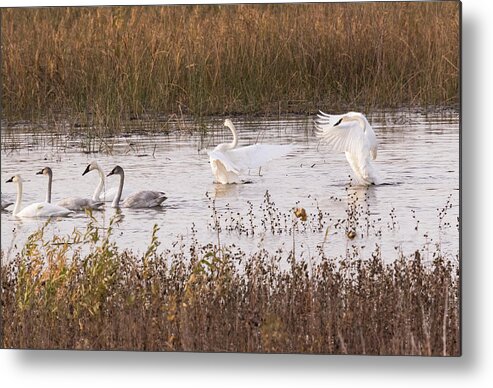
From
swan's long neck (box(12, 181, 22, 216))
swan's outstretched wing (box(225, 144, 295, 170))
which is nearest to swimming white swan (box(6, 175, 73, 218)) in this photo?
swan's long neck (box(12, 181, 22, 216))

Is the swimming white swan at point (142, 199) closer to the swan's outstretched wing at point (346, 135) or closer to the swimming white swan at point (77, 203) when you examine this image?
the swimming white swan at point (77, 203)

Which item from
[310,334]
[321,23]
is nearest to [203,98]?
[321,23]

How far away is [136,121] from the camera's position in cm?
636

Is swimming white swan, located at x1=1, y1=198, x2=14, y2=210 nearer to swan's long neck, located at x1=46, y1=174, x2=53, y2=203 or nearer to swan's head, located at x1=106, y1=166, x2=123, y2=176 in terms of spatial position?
swan's long neck, located at x1=46, y1=174, x2=53, y2=203

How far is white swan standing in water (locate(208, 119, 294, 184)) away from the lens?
6.14m

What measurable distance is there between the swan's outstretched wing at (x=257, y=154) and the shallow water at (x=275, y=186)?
3cm

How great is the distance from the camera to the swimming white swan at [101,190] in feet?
20.3

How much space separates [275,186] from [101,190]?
0.76 m

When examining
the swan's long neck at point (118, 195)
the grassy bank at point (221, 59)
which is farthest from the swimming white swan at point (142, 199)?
the grassy bank at point (221, 59)

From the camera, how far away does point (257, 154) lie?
6.16 meters

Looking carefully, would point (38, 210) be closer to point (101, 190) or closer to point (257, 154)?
point (101, 190)

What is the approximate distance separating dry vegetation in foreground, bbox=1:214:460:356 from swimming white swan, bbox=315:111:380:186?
367 millimetres

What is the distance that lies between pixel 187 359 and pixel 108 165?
0.91 metres

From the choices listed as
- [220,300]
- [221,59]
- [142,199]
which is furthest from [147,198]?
[221,59]
